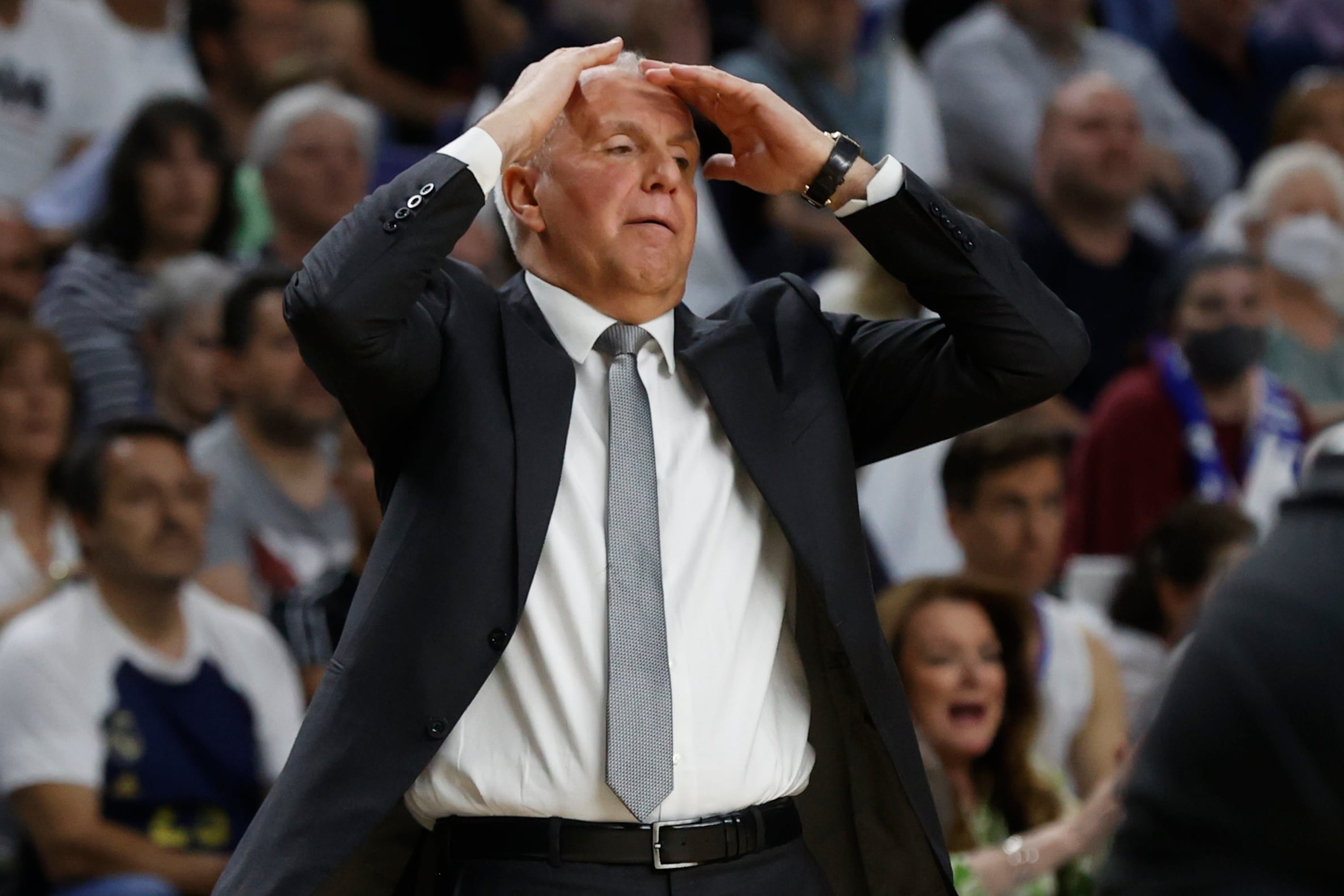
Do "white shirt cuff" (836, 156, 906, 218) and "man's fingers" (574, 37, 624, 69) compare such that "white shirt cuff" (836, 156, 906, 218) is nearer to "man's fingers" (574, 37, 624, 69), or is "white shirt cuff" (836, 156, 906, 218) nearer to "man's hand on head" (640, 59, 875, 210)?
"man's hand on head" (640, 59, 875, 210)

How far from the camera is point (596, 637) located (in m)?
2.65

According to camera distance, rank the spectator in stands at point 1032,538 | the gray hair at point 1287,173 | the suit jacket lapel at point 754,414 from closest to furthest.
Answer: the suit jacket lapel at point 754,414, the spectator in stands at point 1032,538, the gray hair at point 1287,173

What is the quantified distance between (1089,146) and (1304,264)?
875mm

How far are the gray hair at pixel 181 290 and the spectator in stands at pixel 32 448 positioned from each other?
1.95ft

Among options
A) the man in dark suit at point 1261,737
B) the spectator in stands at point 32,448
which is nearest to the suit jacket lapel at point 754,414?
the man in dark suit at point 1261,737

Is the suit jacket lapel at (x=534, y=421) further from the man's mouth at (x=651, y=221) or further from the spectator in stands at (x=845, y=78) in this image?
the spectator in stands at (x=845, y=78)

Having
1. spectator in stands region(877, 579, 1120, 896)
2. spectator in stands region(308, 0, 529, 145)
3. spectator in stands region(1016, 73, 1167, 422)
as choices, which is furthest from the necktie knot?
spectator in stands region(308, 0, 529, 145)

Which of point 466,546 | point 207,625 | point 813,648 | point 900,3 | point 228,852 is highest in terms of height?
point 900,3

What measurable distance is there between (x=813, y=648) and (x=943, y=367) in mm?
443

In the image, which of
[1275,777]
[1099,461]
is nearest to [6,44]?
[1099,461]

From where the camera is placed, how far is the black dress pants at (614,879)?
8.45 ft

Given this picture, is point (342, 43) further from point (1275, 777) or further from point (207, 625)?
point (1275, 777)

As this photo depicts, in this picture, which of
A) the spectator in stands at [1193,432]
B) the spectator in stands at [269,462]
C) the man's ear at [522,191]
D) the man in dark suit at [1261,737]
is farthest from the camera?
the spectator in stands at [1193,432]

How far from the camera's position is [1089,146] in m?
7.31
